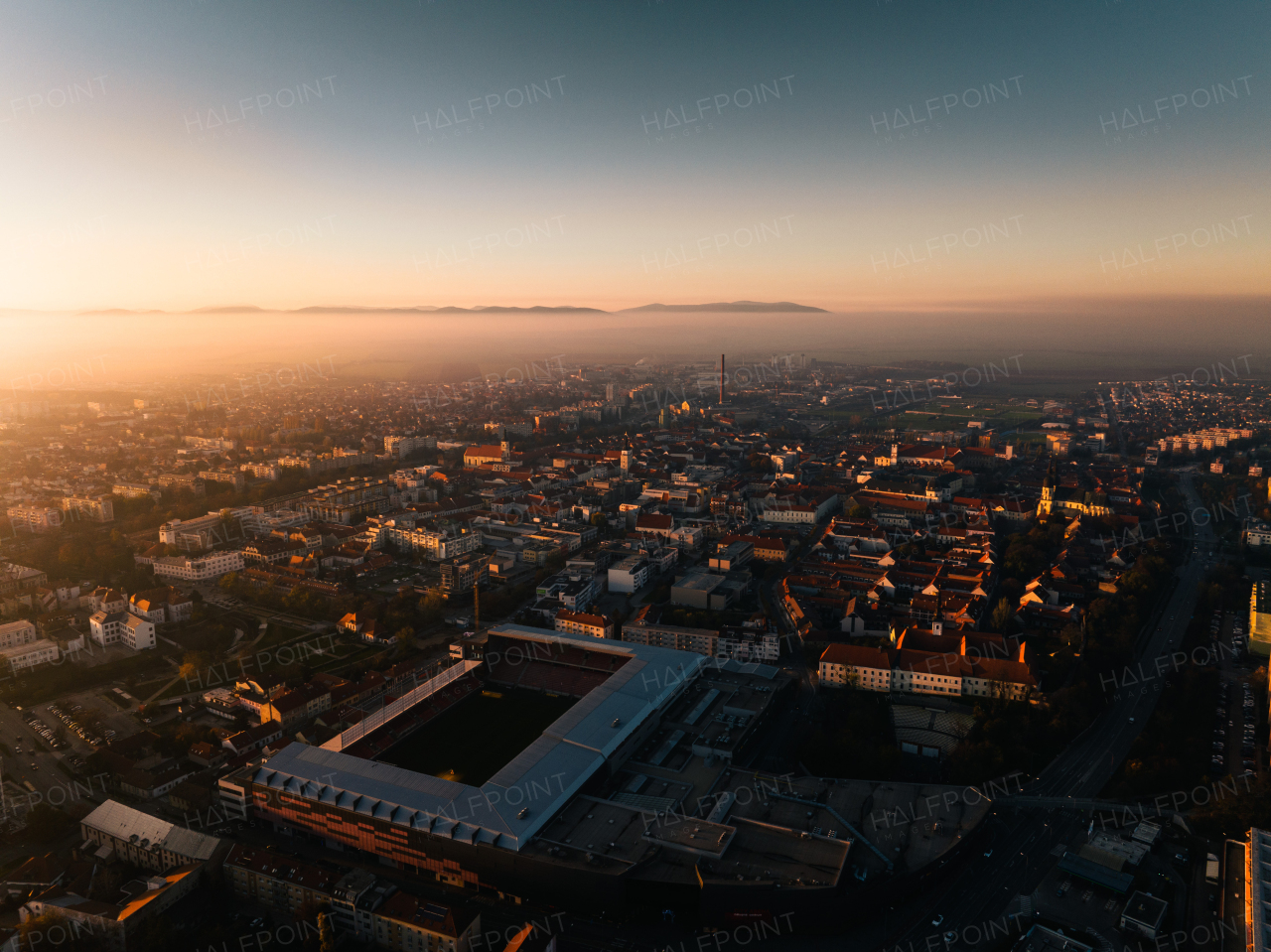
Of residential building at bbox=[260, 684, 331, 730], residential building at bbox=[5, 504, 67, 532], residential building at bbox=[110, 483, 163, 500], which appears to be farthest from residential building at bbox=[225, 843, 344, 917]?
residential building at bbox=[110, 483, 163, 500]

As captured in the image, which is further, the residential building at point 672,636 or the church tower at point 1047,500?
the church tower at point 1047,500

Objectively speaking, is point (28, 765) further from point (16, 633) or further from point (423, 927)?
point (423, 927)

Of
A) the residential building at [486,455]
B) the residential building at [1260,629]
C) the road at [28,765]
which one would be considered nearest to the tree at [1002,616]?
the residential building at [1260,629]

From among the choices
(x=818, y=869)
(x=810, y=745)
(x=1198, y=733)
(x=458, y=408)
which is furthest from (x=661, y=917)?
(x=458, y=408)

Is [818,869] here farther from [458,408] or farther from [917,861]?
[458,408]

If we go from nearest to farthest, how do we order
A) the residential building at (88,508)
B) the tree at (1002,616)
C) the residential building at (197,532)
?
the tree at (1002,616), the residential building at (197,532), the residential building at (88,508)

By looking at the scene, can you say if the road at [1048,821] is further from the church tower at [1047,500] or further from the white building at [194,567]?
the white building at [194,567]
